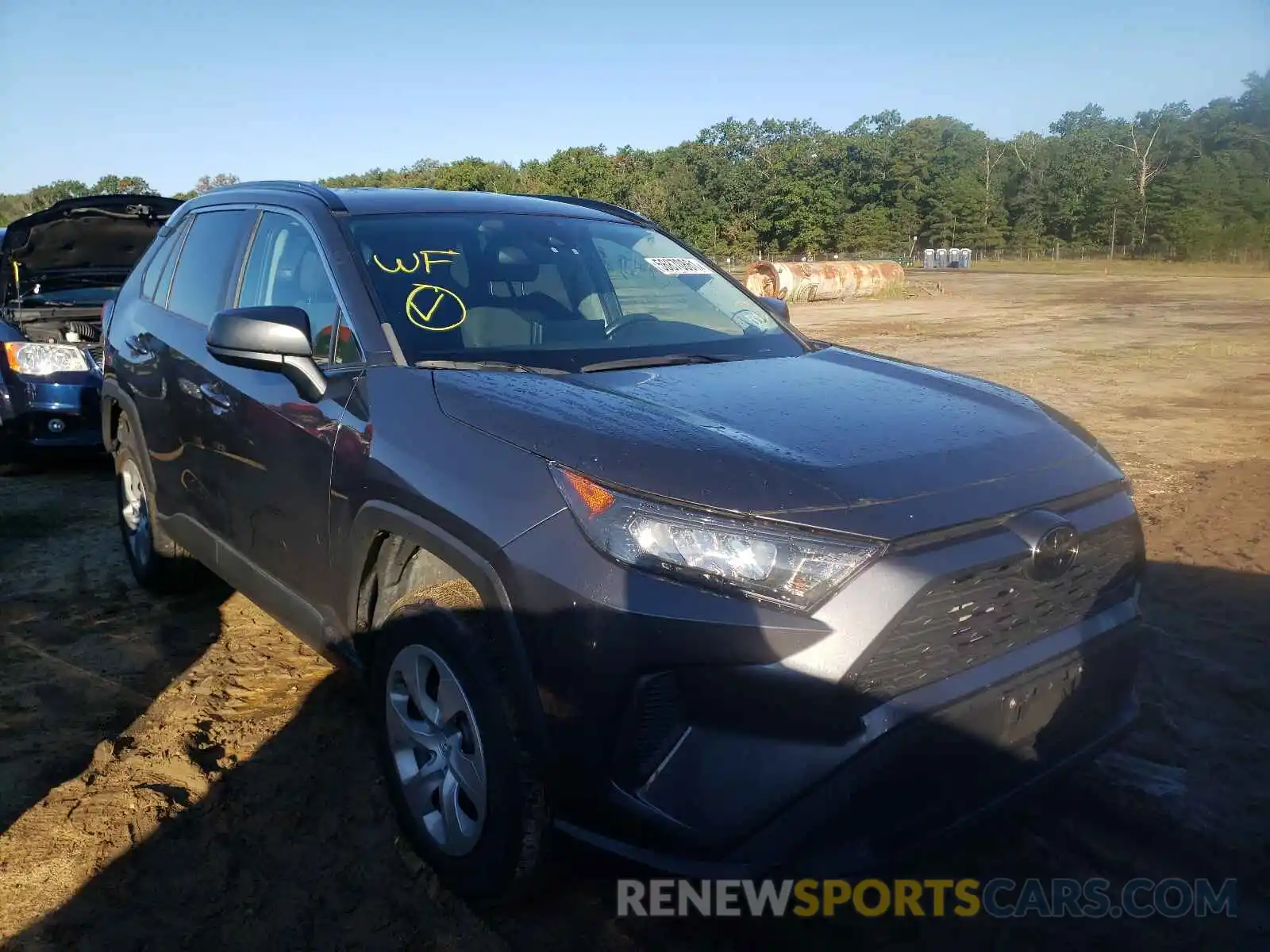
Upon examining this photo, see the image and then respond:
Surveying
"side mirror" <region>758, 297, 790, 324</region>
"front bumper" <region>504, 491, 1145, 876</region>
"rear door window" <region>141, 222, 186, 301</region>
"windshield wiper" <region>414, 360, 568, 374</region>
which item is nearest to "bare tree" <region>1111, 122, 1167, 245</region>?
"side mirror" <region>758, 297, 790, 324</region>

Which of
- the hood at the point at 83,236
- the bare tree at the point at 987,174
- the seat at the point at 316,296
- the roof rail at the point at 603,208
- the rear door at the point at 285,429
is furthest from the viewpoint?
the bare tree at the point at 987,174

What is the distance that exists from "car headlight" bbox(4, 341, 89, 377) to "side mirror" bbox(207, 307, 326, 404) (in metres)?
5.17

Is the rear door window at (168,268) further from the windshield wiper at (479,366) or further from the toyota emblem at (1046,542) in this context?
the toyota emblem at (1046,542)

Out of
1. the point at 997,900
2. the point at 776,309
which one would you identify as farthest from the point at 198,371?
the point at 997,900

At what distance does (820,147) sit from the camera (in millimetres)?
82812

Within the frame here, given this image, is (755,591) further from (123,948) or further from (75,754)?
(75,754)

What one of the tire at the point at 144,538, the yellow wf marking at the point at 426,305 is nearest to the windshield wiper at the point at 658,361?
the yellow wf marking at the point at 426,305

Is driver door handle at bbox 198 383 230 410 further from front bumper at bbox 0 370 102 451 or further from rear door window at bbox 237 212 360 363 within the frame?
front bumper at bbox 0 370 102 451

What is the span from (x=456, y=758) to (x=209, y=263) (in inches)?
102

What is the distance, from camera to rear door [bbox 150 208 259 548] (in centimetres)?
368

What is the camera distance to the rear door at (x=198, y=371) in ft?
12.1

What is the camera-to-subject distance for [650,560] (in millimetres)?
2053

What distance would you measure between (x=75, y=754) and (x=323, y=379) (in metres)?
1.65

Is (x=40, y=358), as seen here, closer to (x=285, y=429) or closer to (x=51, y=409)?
(x=51, y=409)
